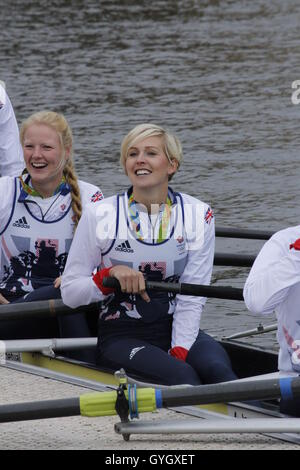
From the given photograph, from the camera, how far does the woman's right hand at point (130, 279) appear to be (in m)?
4.72

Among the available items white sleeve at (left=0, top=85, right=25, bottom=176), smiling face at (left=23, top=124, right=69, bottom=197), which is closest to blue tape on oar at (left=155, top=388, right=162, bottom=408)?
smiling face at (left=23, top=124, right=69, bottom=197)

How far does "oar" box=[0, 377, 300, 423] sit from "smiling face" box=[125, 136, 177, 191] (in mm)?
1114

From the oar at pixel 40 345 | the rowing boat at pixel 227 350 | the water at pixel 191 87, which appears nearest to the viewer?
the rowing boat at pixel 227 350

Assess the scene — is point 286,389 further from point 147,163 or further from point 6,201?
point 6,201

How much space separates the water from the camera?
37.8ft

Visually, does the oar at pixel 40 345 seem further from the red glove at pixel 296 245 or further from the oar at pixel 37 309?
the red glove at pixel 296 245

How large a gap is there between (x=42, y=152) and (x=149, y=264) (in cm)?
78


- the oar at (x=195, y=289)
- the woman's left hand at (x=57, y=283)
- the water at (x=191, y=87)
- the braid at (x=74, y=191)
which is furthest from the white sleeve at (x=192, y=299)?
the water at (x=191, y=87)

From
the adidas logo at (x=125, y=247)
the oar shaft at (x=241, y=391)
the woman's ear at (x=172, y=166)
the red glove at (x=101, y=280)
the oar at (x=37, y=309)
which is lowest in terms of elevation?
the oar shaft at (x=241, y=391)

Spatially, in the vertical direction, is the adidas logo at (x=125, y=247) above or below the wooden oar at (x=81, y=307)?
above

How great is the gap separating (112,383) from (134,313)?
1.02 feet

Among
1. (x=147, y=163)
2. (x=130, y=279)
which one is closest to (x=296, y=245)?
(x=130, y=279)

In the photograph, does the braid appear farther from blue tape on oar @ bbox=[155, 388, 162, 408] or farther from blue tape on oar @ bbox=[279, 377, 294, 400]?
blue tape on oar @ bbox=[279, 377, 294, 400]

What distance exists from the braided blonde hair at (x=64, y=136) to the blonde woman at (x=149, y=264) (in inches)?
23.1
